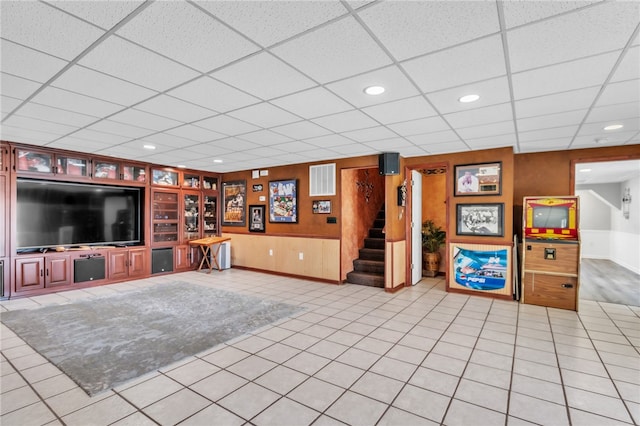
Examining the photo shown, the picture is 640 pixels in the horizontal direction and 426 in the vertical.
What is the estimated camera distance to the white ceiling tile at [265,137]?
14.7 feet

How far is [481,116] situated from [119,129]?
15.3ft

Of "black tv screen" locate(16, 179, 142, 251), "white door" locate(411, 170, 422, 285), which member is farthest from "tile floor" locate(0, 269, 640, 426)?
"black tv screen" locate(16, 179, 142, 251)

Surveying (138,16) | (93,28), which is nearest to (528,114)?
(138,16)

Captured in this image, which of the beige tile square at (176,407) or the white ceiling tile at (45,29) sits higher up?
the white ceiling tile at (45,29)

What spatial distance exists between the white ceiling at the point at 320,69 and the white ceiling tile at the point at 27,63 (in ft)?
0.05

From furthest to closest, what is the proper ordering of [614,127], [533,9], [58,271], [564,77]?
[58,271]
[614,127]
[564,77]
[533,9]

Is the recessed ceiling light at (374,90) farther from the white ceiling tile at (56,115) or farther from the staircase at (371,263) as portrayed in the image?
the staircase at (371,263)

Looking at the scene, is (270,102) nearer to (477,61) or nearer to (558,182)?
(477,61)

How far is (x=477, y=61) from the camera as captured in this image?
7.79 feet

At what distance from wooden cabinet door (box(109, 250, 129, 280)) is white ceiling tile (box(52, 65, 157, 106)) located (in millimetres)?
4370

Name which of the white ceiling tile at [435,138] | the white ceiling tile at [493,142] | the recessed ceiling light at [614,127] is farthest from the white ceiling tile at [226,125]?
the recessed ceiling light at [614,127]

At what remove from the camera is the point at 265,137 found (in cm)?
469

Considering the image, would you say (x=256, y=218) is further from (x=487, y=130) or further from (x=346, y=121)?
(x=487, y=130)

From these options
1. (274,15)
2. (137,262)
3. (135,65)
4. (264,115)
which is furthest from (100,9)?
(137,262)
